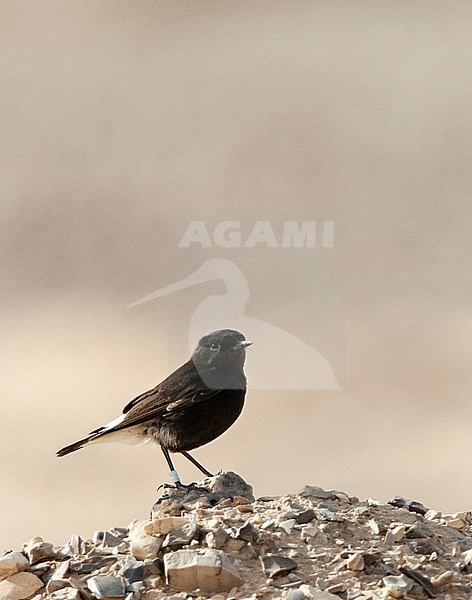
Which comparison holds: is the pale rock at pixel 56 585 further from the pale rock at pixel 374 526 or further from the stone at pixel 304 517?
the pale rock at pixel 374 526

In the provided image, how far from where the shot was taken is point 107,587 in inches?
78.7

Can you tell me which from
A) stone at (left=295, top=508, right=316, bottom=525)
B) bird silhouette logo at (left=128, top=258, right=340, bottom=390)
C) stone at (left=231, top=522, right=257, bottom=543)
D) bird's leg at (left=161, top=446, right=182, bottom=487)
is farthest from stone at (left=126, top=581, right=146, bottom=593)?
bird silhouette logo at (left=128, top=258, right=340, bottom=390)

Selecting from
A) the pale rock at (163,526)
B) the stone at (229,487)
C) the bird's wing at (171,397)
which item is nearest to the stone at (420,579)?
the pale rock at (163,526)

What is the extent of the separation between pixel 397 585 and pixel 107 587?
2.12 ft

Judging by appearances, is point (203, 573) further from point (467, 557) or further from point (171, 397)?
point (171, 397)

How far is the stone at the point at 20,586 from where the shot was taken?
211cm

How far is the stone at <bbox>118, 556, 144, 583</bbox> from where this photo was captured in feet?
6.63

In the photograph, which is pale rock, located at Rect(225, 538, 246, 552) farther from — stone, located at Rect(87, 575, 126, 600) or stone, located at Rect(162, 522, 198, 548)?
stone, located at Rect(87, 575, 126, 600)

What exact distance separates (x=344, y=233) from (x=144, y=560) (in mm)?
1303

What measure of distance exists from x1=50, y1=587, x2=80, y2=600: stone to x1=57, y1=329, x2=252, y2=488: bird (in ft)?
2.16

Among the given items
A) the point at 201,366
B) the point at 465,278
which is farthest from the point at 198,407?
the point at 465,278

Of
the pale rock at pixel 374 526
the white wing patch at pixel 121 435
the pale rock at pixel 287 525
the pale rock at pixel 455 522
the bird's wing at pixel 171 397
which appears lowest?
the pale rock at pixel 455 522

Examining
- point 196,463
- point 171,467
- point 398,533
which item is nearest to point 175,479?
point 171,467

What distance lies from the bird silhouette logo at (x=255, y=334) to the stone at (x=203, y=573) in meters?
0.87
